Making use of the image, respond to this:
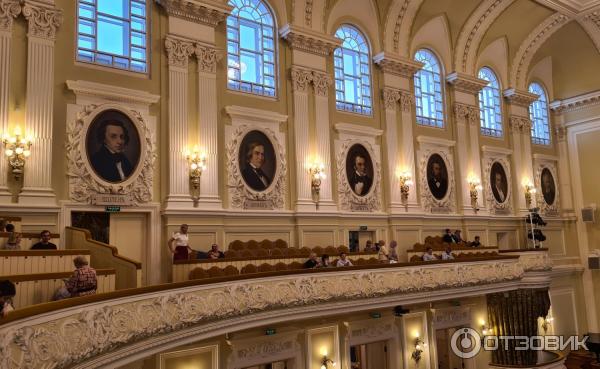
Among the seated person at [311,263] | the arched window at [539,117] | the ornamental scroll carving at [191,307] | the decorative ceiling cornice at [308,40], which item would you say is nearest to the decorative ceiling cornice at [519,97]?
the arched window at [539,117]

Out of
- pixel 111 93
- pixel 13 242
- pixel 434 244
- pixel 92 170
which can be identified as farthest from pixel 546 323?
pixel 13 242

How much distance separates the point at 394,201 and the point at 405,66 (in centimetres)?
531

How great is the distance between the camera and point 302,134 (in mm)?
16266

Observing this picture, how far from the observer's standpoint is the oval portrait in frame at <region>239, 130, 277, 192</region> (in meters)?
14.8

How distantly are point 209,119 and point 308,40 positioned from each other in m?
4.71

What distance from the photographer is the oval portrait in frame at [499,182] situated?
2278 centimetres

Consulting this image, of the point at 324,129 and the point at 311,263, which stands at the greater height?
the point at 324,129

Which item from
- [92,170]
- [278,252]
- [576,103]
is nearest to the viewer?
[92,170]

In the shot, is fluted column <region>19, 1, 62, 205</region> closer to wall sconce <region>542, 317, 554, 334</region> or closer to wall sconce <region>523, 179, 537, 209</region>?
wall sconce <region>542, 317, 554, 334</region>

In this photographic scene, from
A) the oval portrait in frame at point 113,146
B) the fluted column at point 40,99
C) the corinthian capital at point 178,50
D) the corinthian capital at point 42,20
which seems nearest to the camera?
the fluted column at point 40,99

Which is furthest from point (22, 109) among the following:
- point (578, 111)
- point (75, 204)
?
point (578, 111)

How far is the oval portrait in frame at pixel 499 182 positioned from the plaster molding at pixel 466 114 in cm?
232

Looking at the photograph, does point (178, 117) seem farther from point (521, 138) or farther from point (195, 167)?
point (521, 138)

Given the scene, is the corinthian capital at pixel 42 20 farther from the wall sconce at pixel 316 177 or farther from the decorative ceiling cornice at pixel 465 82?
the decorative ceiling cornice at pixel 465 82
